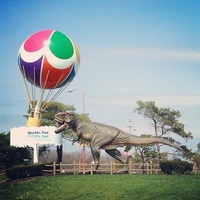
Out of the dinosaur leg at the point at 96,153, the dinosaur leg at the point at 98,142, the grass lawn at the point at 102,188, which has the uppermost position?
the dinosaur leg at the point at 98,142

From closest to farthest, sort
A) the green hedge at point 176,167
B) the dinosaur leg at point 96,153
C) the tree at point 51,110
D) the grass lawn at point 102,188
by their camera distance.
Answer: the grass lawn at point 102,188
the green hedge at point 176,167
the dinosaur leg at point 96,153
the tree at point 51,110

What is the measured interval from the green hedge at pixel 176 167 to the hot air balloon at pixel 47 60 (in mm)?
9957

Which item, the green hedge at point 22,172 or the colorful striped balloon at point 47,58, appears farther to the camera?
the colorful striped balloon at point 47,58

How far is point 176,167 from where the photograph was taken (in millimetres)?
22156

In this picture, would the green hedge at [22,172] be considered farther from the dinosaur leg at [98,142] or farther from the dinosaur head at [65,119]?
the dinosaur leg at [98,142]

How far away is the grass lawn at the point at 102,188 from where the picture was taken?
625 inches

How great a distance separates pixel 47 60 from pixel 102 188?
11663 mm

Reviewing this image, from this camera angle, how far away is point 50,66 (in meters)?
26.7

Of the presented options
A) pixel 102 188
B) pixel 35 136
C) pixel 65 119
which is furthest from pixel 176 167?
pixel 35 136

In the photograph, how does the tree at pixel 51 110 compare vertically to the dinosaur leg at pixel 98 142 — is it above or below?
above

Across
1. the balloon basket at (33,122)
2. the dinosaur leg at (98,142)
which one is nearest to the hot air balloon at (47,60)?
the balloon basket at (33,122)

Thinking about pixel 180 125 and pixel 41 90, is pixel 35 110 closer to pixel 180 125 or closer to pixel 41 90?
pixel 41 90

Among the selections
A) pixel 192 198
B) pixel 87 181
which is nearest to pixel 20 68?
pixel 87 181

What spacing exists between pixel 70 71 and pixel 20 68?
3634 mm
